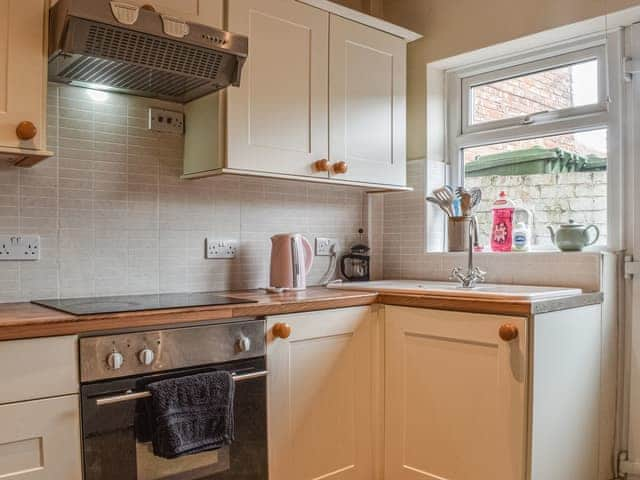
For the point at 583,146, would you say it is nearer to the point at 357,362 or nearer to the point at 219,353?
the point at 357,362

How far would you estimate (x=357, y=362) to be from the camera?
212 centimetres

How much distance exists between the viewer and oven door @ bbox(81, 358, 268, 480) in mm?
1472

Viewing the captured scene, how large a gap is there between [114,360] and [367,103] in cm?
150

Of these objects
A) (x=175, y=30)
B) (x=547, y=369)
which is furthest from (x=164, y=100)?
(x=547, y=369)

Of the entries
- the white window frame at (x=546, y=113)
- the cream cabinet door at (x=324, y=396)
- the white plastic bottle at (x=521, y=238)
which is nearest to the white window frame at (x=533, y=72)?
the white window frame at (x=546, y=113)

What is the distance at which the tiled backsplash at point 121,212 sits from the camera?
190 cm

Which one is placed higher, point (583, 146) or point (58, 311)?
point (583, 146)

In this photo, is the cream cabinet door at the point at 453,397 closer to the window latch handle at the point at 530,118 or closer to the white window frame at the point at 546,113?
A: the white window frame at the point at 546,113

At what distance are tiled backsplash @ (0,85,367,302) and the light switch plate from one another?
0.02 m

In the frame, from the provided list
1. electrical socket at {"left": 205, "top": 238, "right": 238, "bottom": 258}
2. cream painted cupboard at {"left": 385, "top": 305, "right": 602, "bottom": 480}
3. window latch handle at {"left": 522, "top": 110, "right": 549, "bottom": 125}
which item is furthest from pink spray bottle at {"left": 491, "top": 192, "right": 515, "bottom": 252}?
electrical socket at {"left": 205, "top": 238, "right": 238, "bottom": 258}

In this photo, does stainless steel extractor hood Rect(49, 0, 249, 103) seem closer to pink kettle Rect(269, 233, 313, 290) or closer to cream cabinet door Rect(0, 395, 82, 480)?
pink kettle Rect(269, 233, 313, 290)

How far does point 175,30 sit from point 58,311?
87 centimetres

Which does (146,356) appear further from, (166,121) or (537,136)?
(537,136)

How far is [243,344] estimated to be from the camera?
1769 mm
